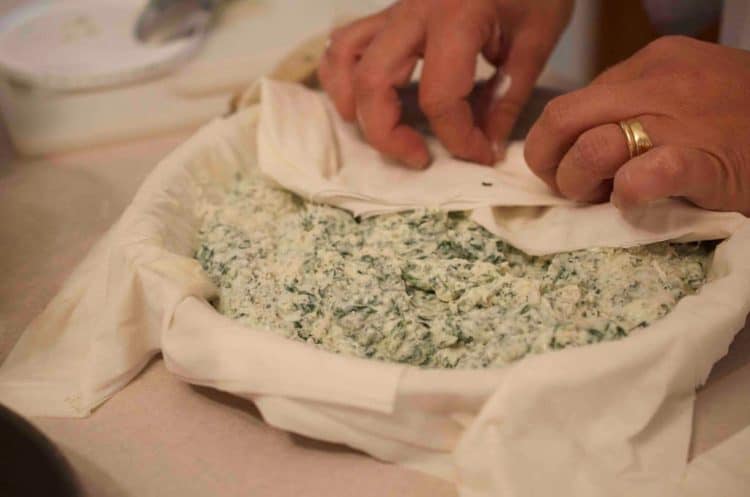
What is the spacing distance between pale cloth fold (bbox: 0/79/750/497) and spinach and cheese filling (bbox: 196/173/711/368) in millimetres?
29

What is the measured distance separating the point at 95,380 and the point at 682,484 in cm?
40

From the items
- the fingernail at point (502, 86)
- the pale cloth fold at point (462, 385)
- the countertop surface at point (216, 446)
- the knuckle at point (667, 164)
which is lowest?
the countertop surface at point (216, 446)

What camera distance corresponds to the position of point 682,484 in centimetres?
44

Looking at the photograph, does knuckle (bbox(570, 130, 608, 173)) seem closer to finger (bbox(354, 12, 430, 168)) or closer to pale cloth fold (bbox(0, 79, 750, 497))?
pale cloth fold (bbox(0, 79, 750, 497))

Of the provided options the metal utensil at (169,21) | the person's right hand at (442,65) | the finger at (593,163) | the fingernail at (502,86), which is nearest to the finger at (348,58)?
the person's right hand at (442,65)

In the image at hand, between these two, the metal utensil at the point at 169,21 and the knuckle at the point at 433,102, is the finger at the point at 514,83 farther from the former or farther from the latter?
the metal utensil at the point at 169,21

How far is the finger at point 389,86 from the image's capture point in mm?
674

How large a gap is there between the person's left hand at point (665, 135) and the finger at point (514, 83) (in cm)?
15

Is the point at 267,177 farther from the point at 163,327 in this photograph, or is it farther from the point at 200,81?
the point at 200,81

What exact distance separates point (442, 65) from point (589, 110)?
17 cm

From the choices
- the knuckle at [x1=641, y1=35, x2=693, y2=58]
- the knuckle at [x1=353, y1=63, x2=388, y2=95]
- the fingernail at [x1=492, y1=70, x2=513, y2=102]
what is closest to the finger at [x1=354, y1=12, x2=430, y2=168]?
the knuckle at [x1=353, y1=63, x2=388, y2=95]

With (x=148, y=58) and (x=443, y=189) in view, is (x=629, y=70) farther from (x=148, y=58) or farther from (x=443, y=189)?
(x=148, y=58)

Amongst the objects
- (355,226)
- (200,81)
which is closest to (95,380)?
(355,226)

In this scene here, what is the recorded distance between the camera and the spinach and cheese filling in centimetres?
49
